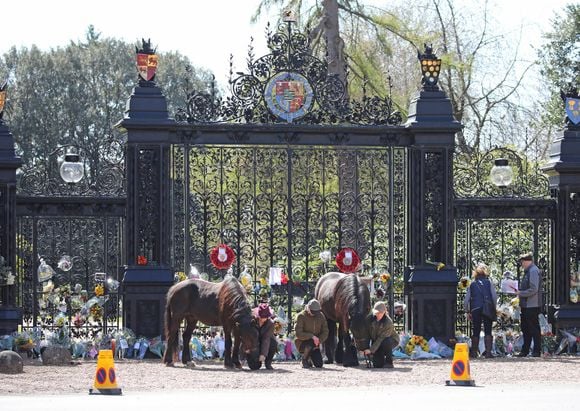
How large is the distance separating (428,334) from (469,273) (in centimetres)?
137

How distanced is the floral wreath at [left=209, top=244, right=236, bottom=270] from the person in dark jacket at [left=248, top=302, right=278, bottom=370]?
196cm

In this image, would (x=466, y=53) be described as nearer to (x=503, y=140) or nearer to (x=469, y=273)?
(x=503, y=140)

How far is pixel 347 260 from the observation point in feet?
73.0

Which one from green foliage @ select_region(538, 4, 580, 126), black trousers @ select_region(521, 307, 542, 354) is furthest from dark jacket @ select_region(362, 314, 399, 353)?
green foliage @ select_region(538, 4, 580, 126)

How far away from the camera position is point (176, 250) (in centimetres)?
2270

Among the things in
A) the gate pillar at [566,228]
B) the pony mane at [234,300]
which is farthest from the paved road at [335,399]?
the gate pillar at [566,228]

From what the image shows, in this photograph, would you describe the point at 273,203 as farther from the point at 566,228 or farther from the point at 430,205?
the point at 566,228

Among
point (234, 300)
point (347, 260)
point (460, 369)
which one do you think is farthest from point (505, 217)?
point (460, 369)

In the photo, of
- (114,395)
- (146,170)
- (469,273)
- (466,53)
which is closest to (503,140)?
(466,53)

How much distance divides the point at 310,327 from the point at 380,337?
3.27 feet

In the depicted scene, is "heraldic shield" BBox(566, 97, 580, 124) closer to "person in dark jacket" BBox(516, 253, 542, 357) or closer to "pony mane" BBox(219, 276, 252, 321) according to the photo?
"person in dark jacket" BBox(516, 253, 542, 357)

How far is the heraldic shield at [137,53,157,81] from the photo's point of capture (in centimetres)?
2197

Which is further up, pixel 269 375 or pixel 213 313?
pixel 213 313

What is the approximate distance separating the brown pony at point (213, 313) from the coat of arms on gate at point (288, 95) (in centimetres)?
345
